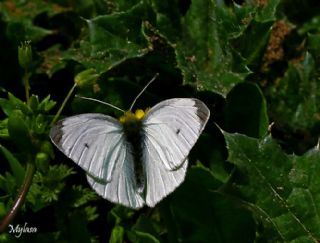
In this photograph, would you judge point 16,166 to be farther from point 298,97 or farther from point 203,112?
point 298,97

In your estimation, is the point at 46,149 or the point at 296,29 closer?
the point at 46,149

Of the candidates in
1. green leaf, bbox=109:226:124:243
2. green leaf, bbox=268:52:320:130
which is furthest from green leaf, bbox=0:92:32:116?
green leaf, bbox=268:52:320:130

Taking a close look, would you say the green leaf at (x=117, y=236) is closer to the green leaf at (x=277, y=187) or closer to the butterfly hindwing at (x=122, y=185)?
the butterfly hindwing at (x=122, y=185)

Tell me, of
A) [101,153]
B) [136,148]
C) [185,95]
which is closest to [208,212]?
[136,148]

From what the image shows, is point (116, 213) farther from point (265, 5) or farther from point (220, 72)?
point (265, 5)

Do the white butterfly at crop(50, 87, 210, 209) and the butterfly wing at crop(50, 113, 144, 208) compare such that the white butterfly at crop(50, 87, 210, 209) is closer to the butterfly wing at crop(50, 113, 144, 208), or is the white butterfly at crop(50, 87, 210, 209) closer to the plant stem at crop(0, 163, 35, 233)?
the butterfly wing at crop(50, 113, 144, 208)

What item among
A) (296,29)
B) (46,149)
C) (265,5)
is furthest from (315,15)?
(46,149)
